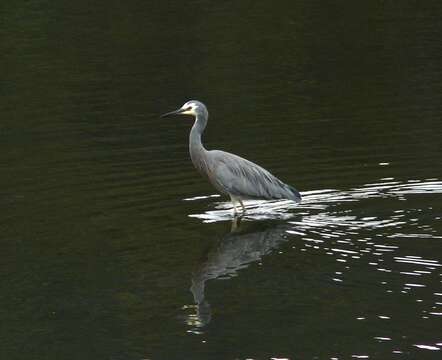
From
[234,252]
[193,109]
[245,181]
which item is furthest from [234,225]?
[193,109]

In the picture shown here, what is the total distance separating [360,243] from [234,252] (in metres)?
1.25

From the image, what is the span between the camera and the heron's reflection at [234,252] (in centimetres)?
1130

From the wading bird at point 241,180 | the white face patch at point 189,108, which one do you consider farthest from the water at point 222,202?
the white face patch at point 189,108

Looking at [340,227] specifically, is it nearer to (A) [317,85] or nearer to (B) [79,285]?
(B) [79,285]

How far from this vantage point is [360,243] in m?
12.4

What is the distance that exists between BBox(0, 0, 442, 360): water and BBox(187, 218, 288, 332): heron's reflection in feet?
0.10

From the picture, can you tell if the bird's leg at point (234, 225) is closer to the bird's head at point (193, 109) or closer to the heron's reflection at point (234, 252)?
the heron's reflection at point (234, 252)

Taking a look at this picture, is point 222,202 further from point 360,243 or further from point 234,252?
point 360,243

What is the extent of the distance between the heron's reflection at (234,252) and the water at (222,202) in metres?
0.03

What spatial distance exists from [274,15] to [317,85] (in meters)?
8.40

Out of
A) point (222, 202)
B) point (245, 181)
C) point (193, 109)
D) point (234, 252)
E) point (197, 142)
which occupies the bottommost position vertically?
point (234, 252)

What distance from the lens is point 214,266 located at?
12250 millimetres

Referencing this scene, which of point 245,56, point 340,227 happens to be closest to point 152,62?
point 245,56

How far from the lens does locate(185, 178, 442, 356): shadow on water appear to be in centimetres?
1062
